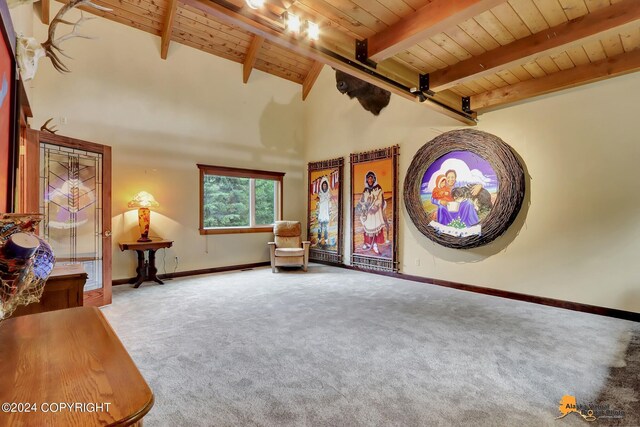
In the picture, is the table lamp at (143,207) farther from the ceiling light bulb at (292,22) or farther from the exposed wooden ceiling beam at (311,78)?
the exposed wooden ceiling beam at (311,78)

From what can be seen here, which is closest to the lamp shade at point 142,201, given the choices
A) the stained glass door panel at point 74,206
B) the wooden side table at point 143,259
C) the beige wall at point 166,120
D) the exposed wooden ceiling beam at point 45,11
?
the beige wall at point 166,120

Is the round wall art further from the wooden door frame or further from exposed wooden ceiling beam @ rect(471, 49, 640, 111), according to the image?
the wooden door frame

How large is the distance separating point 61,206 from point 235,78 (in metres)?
3.87

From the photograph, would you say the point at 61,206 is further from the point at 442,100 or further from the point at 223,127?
the point at 442,100

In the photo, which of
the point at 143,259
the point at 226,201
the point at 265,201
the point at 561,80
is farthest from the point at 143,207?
the point at 561,80

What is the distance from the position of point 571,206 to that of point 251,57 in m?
5.83

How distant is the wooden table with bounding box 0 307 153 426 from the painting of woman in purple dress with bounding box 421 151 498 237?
4.51 meters

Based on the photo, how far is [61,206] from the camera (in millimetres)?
3957

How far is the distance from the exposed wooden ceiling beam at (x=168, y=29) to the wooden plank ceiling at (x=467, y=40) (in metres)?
3.51

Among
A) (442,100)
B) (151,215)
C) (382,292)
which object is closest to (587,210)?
(442,100)

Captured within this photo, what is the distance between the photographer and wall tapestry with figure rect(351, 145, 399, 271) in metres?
5.48

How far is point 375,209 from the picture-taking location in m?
5.77

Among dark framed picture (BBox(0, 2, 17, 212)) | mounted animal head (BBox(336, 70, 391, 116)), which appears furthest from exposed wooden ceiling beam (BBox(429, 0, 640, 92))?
dark framed picture (BBox(0, 2, 17, 212))

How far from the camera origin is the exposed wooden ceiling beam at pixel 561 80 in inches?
127
